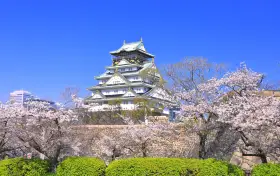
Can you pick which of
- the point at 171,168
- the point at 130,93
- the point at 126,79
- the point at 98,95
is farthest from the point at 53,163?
the point at 126,79

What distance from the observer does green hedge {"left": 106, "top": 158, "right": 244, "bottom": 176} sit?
31.7 feet

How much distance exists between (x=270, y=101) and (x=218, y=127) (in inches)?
77.6

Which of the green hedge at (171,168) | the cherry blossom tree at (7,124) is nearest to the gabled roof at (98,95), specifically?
the cherry blossom tree at (7,124)

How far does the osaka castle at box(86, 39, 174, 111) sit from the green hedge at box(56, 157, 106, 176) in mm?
26373

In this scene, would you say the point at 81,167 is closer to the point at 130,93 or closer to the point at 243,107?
the point at 243,107

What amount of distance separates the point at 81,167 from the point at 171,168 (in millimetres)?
2897

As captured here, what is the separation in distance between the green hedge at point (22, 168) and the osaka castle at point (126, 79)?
86.1 ft

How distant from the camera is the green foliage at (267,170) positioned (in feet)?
29.9

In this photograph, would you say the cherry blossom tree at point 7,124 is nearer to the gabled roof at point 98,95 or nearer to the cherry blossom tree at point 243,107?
the cherry blossom tree at point 243,107

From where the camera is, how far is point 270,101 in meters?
9.30

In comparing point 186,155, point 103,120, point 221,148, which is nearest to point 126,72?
point 103,120

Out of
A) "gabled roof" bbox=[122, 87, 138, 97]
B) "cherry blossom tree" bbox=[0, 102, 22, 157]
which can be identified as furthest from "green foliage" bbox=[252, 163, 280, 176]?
"gabled roof" bbox=[122, 87, 138, 97]

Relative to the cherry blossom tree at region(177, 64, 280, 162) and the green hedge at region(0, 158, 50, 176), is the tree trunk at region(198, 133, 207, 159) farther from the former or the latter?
Result: the green hedge at region(0, 158, 50, 176)

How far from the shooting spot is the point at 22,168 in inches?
444
